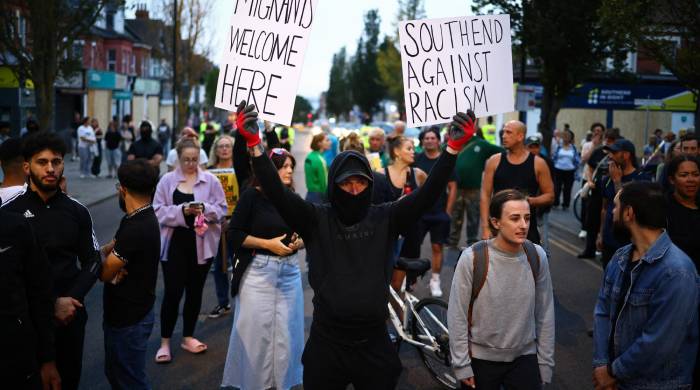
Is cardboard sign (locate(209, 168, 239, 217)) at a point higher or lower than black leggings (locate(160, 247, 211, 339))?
higher

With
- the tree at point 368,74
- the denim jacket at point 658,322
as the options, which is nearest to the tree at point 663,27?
the denim jacket at point 658,322

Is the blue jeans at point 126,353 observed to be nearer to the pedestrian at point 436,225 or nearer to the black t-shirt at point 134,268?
the black t-shirt at point 134,268

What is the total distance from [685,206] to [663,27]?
24.4ft

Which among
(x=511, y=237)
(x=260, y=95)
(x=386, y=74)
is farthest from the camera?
(x=386, y=74)

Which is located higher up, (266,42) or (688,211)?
(266,42)

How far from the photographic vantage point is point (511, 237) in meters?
4.02

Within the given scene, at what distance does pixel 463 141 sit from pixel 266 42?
1.43m

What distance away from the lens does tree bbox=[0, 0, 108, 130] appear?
54.1 feet

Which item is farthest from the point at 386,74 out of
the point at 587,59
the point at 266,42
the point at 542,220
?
the point at 266,42

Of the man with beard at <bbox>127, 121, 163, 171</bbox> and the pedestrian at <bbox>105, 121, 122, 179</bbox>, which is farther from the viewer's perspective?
the pedestrian at <bbox>105, 121, 122, 179</bbox>

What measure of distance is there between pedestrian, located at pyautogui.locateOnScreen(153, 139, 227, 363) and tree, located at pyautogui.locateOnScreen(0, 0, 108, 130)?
447 inches

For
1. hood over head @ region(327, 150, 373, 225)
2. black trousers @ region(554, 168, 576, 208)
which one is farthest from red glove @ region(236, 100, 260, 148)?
black trousers @ region(554, 168, 576, 208)

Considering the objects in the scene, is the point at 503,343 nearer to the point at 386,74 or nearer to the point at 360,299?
the point at 360,299

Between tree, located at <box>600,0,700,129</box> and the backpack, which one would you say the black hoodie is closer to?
the backpack
